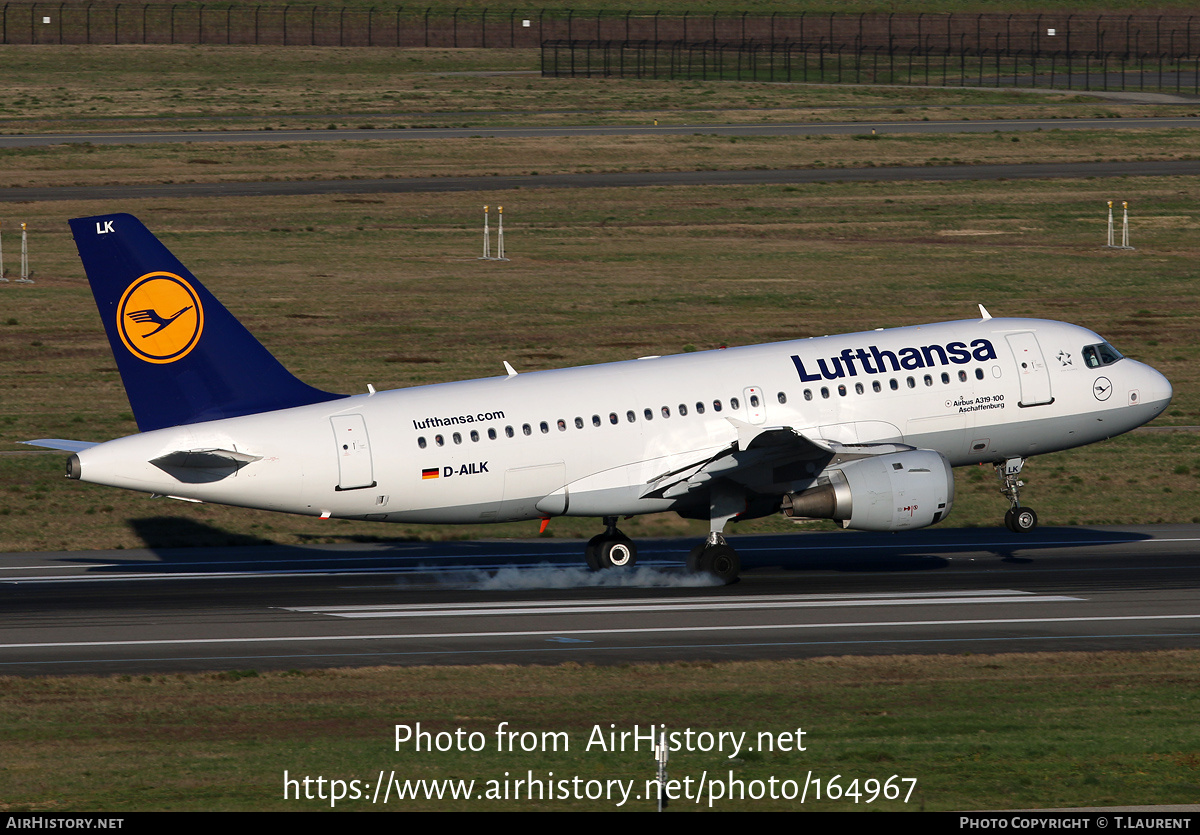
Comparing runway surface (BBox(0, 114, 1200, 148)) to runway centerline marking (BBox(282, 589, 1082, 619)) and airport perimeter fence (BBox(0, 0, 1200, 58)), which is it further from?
runway centerline marking (BBox(282, 589, 1082, 619))

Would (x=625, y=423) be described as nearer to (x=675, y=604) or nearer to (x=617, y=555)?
(x=617, y=555)

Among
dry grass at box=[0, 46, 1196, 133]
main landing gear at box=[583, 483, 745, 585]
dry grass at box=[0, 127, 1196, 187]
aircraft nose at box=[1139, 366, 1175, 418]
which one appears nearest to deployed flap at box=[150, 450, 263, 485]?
main landing gear at box=[583, 483, 745, 585]

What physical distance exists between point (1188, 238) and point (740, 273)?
2412 cm

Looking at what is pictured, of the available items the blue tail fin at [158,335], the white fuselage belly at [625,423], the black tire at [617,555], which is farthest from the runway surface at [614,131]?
the blue tail fin at [158,335]

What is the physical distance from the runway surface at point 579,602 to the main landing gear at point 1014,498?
1.04 meters

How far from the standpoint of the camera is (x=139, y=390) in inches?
1341

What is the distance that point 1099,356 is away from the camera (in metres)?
40.6

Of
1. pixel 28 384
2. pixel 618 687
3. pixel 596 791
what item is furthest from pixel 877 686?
pixel 28 384

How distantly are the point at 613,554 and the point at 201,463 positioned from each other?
1011 centimetres

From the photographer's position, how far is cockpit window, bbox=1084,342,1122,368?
40344mm

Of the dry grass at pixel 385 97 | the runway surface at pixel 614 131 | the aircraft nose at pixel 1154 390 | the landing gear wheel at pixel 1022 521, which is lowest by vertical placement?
the landing gear wheel at pixel 1022 521

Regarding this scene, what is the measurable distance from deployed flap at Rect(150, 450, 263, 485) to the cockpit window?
66.1 feet

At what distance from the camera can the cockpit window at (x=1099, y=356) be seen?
40344 mm

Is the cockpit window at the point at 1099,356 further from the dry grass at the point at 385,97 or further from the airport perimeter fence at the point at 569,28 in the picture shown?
the airport perimeter fence at the point at 569,28
